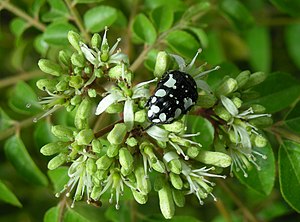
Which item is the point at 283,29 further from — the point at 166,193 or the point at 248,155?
the point at 166,193

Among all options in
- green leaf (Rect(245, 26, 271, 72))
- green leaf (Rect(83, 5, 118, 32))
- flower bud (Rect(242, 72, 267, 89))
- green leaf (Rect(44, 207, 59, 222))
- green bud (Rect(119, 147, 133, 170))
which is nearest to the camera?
green bud (Rect(119, 147, 133, 170))

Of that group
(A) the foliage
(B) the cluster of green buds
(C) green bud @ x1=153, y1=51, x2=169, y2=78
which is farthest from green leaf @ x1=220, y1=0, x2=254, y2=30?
(C) green bud @ x1=153, y1=51, x2=169, y2=78

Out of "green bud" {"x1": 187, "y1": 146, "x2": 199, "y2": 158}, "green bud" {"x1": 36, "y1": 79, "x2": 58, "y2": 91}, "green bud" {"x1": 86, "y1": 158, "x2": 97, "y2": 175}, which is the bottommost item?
"green bud" {"x1": 187, "y1": 146, "x2": 199, "y2": 158}

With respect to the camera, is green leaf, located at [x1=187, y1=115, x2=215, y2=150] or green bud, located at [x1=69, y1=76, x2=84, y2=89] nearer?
green bud, located at [x1=69, y1=76, x2=84, y2=89]

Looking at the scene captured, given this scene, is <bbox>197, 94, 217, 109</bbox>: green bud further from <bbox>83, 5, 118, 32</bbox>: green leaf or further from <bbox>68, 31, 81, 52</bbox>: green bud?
<bbox>83, 5, 118, 32</bbox>: green leaf

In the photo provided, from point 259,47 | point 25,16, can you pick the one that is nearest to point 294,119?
point 259,47

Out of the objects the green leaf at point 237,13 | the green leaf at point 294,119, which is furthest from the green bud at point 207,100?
the green leaf at point 237,13

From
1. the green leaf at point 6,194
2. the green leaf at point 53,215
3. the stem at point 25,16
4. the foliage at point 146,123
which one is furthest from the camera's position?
the stem at point 25,16

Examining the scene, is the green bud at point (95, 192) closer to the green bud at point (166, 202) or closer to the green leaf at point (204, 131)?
the green bud at point (166, 202)
